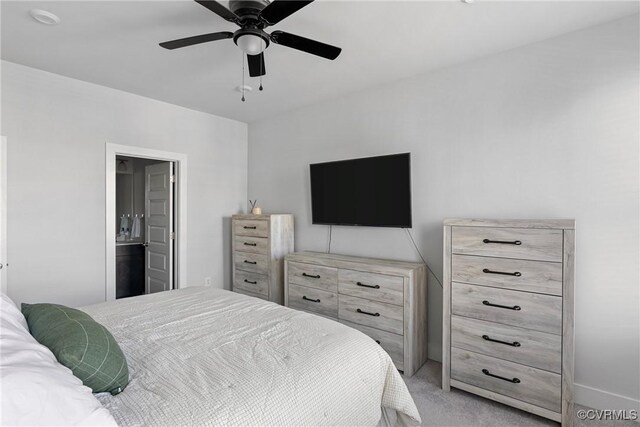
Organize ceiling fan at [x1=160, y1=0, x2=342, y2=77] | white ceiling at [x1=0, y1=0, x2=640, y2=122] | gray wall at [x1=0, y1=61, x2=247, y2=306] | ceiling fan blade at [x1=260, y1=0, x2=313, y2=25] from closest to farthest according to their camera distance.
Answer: ceiling fan blade at [x1=260, y1=0, x2=313, y2=25]
ceiling fan at [x1=160, y1=0, x2=342, y2=77]
white ceiling at [x1=0, y1=0, x2=640, y2=122]
gray wall at [x1=0, y1=61, x2=247, y2=306]

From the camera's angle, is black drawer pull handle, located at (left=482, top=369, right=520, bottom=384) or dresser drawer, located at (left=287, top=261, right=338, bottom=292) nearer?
black drawer pull handle, located at (left=482, top=369, right=520, bottom=384)

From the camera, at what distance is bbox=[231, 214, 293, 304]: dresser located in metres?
3.79

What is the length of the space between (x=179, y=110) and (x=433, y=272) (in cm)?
345

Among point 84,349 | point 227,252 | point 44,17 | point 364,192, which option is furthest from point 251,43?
point 227,252

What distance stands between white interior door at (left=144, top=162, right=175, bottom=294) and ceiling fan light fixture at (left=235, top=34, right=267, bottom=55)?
2.60 m

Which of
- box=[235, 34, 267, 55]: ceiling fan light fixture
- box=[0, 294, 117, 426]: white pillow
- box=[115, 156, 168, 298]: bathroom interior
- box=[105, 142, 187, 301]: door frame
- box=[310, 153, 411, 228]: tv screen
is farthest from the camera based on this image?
box=[115, 156, 168, 298]: bathroom interior

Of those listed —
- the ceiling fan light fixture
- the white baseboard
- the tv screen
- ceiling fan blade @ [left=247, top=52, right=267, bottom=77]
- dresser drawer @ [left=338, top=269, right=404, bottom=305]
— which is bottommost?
the white baseboard

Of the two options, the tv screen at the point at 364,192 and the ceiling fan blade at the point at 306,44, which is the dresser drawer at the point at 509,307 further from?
the ceiling fan blade at the point at 306,44

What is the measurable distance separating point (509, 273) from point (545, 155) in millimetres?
A: 949

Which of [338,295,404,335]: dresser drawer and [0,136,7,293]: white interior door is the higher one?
[0,136,7,293]: white interior door

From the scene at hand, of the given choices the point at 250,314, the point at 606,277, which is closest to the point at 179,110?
the point at 250,314

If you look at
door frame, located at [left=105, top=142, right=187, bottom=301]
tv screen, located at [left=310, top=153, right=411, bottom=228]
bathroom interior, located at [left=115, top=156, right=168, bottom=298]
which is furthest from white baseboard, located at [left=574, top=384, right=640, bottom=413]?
bathroom interior, located at [left=115, top=156, right=168, bottom=298]

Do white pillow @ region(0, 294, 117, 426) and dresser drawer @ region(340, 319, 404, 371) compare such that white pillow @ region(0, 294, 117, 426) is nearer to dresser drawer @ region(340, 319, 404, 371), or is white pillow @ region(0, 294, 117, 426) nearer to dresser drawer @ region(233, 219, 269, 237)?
dresser drawer @ region(340, 319, 404, 371)

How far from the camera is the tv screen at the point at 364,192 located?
9.95 feet
